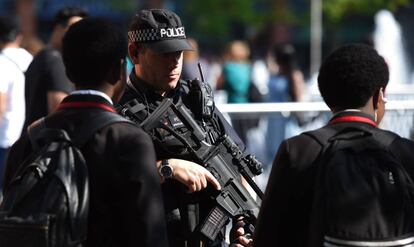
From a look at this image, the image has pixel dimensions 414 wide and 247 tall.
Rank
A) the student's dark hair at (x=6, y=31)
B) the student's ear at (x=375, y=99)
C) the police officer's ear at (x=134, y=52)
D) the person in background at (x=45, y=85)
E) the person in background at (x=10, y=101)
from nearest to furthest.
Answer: the student's ear at (x=375, y=99)
the police officer's ear at (x=134, y=52)
the person in background at (x=45, y=85)
the person in background at (x=10, y=101)
the student's dark hair at (x=6, y=31)

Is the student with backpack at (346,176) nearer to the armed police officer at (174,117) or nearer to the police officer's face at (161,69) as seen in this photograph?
the armed police officer at (174,117)

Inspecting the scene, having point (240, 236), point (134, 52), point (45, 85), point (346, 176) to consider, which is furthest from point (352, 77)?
point (45, 85)

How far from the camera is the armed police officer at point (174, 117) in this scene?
13.0 ft

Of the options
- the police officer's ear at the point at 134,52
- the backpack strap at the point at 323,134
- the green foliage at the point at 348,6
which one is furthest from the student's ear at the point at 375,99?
the green foliage at the point at 348,6

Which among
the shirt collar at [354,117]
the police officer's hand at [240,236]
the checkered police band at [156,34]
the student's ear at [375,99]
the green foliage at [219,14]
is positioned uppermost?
the checkered police band at [156,34]

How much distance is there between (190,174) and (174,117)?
0.28 meters

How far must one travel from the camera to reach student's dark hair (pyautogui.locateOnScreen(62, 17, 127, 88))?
11.0ft

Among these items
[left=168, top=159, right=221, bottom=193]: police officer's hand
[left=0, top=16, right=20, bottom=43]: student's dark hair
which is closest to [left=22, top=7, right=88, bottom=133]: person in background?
[left=168, top=159, right=221, bottom=193]: police officer's hand

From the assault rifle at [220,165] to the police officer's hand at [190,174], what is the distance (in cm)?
8

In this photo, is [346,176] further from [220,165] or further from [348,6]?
[348,6]

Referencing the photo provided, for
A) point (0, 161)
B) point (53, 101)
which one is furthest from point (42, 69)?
point (0, 161)

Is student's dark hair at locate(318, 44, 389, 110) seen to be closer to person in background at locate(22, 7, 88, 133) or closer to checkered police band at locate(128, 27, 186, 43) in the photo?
checkered police band at locate(128, 27, 186, 43)

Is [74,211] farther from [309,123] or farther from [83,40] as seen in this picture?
[309,123]

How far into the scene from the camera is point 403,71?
51.6ft
